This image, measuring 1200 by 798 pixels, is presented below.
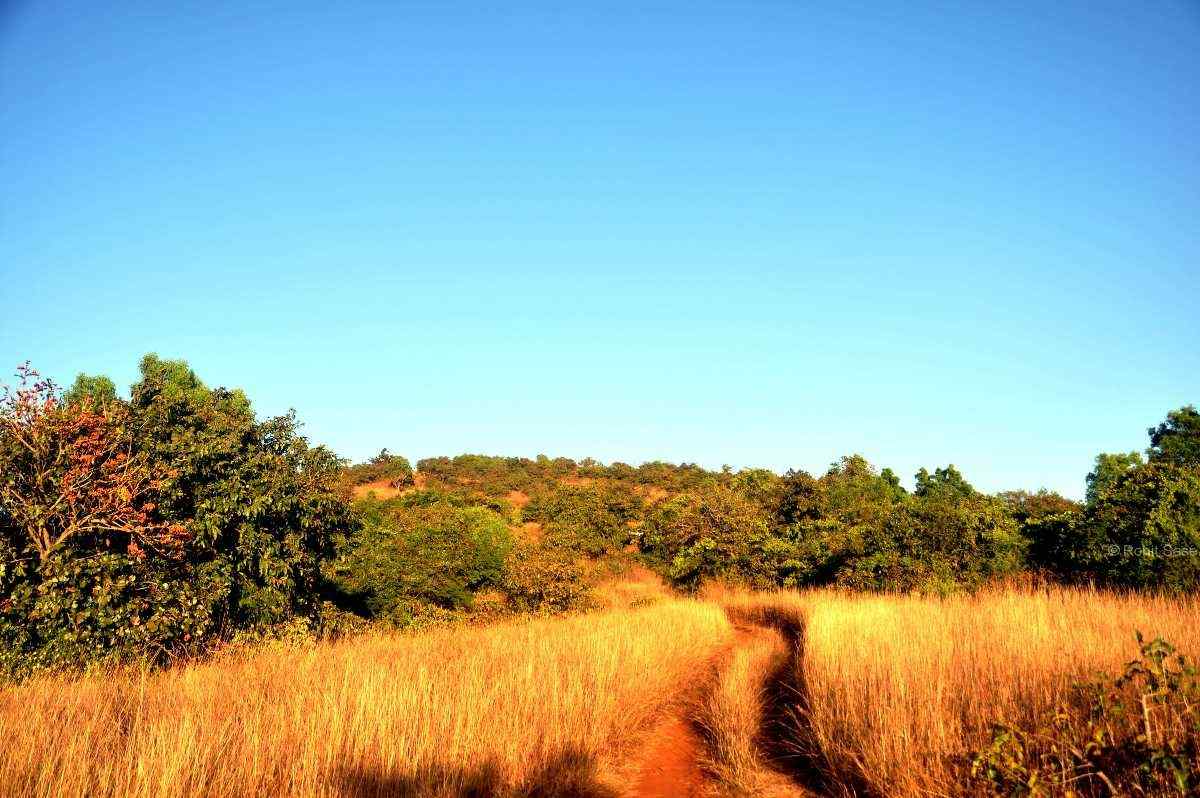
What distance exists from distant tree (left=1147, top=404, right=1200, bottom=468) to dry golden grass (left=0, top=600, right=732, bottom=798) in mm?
38620

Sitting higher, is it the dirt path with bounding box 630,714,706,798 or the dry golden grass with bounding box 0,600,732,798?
the dry golden grass with bounding box 0,600,732,798

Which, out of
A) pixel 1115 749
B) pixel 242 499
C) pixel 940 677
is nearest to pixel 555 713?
pixel 940 677

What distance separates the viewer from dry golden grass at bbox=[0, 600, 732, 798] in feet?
15.5

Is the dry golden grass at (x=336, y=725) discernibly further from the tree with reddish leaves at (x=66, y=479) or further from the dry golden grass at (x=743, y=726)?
the tree with reddish leaves at (x=66, y=479)

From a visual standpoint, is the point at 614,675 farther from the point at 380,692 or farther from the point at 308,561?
the point at 308,561

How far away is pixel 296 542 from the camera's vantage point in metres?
13.3

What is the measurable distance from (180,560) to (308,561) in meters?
3.07

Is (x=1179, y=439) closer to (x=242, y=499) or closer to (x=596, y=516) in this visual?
(x=596, y=516)

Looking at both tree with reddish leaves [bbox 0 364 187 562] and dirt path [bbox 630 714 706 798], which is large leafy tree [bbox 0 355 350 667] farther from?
dirt path [bbox 630 714 706 798]

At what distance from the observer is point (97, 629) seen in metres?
9.88

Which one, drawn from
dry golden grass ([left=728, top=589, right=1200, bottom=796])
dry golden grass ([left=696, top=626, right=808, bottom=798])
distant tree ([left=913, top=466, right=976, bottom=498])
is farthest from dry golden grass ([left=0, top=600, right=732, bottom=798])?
distant tree ([left=913, top=466, right=976, bottom=498])

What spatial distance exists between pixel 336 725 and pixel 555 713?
2.37m

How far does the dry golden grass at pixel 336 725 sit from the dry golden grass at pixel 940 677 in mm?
2385

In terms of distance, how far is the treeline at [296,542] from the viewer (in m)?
9.56
